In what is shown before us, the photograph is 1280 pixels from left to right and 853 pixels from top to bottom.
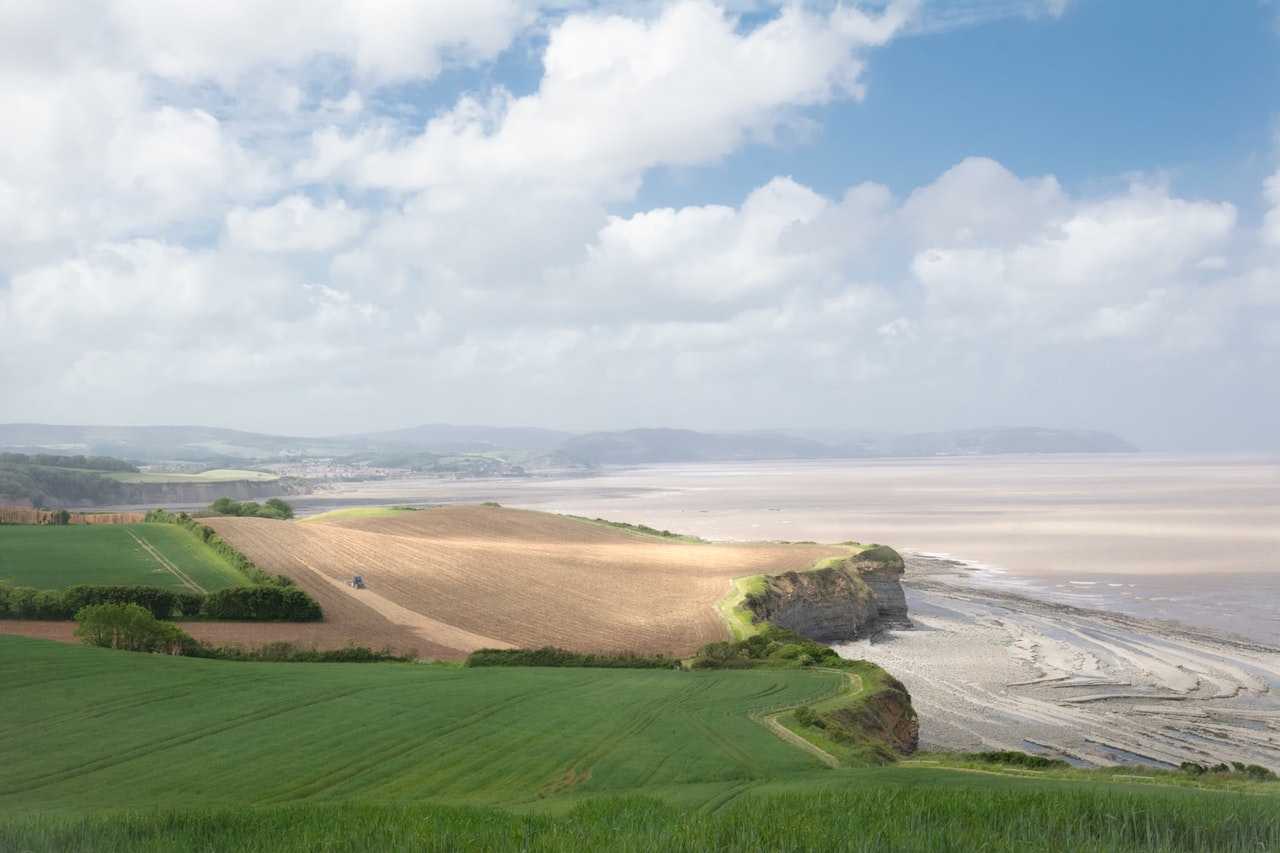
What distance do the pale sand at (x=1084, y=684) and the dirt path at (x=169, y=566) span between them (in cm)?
3315

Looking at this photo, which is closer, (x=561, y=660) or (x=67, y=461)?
(x=561, y=660)

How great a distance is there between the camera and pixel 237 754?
1769 cm

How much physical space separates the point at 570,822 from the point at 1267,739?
86.3ft

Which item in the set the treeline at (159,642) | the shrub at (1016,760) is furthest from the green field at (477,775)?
the shrub at (1016,760)

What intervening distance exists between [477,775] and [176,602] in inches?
1231

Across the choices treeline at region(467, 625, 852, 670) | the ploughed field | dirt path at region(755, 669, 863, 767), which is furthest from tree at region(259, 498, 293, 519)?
dirt path at region(755, 669, 863, 767)

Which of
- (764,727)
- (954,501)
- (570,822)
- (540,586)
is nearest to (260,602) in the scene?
(540,586)

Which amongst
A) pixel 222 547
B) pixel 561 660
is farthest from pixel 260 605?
pixel 561 660

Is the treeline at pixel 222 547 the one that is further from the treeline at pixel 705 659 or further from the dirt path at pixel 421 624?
the treeline at pixel 705 659

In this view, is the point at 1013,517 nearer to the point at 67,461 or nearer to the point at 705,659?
the point at 705,659

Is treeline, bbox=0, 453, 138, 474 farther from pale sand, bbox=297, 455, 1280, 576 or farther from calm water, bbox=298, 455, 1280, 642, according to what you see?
calm water, bbox=298, 455, 1280, 642

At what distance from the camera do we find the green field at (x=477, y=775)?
7.74 m

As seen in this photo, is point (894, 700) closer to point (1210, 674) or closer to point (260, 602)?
point (1210, 674)

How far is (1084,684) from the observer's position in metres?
34.2
